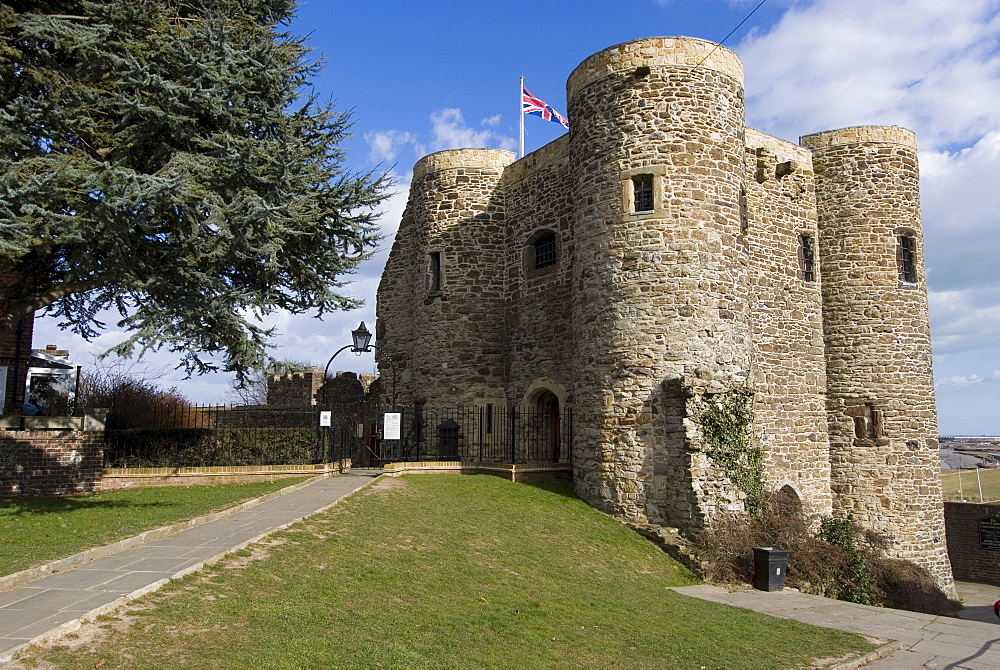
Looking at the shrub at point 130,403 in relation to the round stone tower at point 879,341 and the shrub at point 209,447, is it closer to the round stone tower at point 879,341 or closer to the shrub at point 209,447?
the shrub at point 209,447

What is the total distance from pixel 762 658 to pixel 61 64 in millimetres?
13394

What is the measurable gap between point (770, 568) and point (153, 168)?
12.4m

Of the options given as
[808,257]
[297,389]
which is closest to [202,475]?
[297,389]

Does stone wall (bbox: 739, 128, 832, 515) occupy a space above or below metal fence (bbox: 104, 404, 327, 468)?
above

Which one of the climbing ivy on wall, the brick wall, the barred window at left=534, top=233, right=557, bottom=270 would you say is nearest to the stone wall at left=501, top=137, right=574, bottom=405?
the barred window at left=534, top=233, right=557, bottom=270

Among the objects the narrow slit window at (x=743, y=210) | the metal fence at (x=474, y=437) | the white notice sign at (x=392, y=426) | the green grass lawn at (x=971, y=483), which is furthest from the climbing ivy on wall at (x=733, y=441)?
the green grass lawn at (x=971, y=483)

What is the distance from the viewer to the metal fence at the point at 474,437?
Result: 21.0 metres

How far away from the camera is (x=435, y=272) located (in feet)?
→ 76.6

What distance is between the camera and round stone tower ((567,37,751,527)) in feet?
53.4

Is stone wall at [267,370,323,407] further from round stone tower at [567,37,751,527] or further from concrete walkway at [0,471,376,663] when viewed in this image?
concrete walkway at [0,471,376,663]

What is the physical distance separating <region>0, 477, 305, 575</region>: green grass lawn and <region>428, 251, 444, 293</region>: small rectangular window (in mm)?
7448

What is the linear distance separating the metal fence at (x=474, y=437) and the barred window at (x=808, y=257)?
25.9ft

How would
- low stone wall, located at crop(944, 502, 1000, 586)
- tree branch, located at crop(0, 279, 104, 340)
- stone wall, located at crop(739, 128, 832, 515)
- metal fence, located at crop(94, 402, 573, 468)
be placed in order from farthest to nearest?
low stone wall, located at crop(944, 502, 1000, 586) → stone wall, located at crop(739, 128, 832, 515) → metal fence, located at crop(94, 402, 573, 468) → tree branch, located at crop(0, 279, 104, 340)

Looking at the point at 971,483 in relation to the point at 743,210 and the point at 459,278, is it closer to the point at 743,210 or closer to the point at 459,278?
the point at 743,210
